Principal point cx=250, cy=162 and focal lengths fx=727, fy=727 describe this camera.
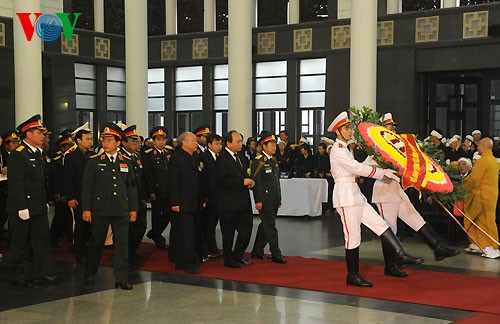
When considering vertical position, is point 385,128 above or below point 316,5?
below

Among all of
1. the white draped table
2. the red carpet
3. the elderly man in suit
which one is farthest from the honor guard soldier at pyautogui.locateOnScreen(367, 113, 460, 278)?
the white draped table

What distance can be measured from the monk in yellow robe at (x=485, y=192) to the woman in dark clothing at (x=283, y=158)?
6.62 m

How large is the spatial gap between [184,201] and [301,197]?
659 cm

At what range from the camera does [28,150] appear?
26.8 ft

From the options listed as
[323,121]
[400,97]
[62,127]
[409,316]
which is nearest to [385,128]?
[409,316]

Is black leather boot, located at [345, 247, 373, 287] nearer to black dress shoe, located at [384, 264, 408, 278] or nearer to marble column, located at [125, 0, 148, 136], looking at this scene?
black dress shoe, located at [384, 264, 408, 278]

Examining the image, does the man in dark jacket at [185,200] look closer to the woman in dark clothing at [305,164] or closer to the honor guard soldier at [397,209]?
the honor guard soldier at [397,209]

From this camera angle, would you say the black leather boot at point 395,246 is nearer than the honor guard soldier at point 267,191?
Yes

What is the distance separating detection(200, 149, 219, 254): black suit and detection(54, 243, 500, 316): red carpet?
1.22 ft

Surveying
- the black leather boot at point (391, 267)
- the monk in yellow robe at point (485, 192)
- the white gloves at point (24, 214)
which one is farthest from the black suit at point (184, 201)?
the monk in yellow robe at point (485, 192)

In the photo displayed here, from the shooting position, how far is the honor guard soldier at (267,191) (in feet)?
31.7

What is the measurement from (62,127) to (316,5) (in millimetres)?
8368

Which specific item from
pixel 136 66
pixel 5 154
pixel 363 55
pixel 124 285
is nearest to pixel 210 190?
pixel 124 285

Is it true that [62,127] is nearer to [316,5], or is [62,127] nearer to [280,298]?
[316,5]
